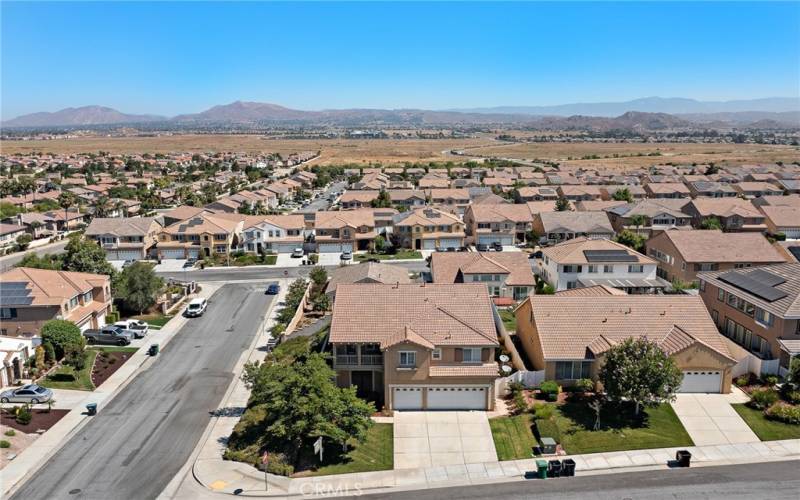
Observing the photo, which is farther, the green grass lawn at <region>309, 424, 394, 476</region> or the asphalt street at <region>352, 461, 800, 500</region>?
the green grass lawn at <region>309, 424, 394, 476</region>

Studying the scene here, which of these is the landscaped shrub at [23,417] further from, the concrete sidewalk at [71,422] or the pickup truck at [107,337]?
the pickup truck at [107,337]

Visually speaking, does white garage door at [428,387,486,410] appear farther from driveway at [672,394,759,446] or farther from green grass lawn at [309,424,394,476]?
driveway at [672,394,759,446]

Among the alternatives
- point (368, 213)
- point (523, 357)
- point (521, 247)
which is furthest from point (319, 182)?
point (523, 357)

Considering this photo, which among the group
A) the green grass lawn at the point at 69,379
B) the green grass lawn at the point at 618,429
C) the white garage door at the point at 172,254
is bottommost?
the green grass lawn at the point at 618,429

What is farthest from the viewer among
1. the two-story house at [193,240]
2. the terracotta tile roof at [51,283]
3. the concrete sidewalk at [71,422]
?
the two-story house at [193,240]

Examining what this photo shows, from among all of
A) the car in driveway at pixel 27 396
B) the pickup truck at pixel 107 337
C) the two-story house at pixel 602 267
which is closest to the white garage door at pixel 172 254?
the pickup truck at pixel 107 337

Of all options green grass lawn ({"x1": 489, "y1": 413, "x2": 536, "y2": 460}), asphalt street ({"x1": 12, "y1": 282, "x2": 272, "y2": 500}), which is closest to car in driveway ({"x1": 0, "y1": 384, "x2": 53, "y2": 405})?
asphalt street ({"x1": 12, "y1": 282, "x2": 272, "y2": 500})
